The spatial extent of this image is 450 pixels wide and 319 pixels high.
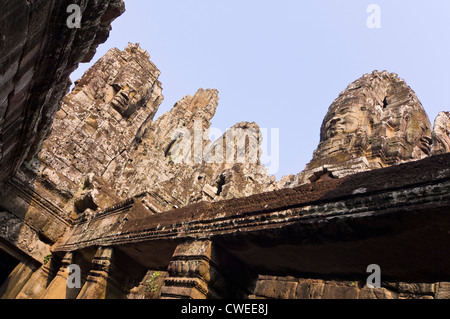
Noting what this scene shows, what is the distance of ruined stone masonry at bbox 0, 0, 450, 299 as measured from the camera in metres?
2.38

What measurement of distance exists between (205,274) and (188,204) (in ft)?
7.42

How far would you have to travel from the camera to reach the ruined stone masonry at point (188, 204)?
238 cm

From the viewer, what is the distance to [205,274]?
11.1 feet

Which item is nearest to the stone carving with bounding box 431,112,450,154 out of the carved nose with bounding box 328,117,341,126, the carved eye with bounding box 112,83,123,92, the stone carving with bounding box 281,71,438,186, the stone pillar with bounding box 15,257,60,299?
the stone carving with bounding box 281,71,438,186

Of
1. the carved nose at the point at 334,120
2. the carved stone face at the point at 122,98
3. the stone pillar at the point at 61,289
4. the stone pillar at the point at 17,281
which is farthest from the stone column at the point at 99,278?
the carved stone face at the point at 122,98

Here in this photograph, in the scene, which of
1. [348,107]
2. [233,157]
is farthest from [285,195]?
[233,157]

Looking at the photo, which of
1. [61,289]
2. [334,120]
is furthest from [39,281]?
[334,120]

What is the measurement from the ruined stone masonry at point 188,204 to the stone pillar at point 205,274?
0.02 metres

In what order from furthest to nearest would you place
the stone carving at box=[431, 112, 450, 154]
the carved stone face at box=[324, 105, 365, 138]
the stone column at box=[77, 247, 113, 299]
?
1. the carved stone face at box=[324, 105, 365, 138]
2. the stone carving at box=[431, 112, 450, 154]
3. the stone column at box=[77, 247, 113, 299]

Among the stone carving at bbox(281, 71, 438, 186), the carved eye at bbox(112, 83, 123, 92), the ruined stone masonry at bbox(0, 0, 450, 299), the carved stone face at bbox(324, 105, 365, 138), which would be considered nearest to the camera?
the ruined stone masonry at bbox(0, 0, 450, 299)

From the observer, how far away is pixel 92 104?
387 inches

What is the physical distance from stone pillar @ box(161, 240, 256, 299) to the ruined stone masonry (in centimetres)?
2

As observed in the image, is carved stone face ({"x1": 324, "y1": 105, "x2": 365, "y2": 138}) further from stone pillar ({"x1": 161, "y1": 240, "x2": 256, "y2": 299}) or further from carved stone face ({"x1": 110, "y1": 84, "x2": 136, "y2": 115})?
carved stone face ({"x1": 110, "y1": 84, "x2": 136, "y2": 115})

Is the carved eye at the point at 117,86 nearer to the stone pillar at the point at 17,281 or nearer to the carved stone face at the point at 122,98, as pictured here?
the carved stone face at the point at 122,98
